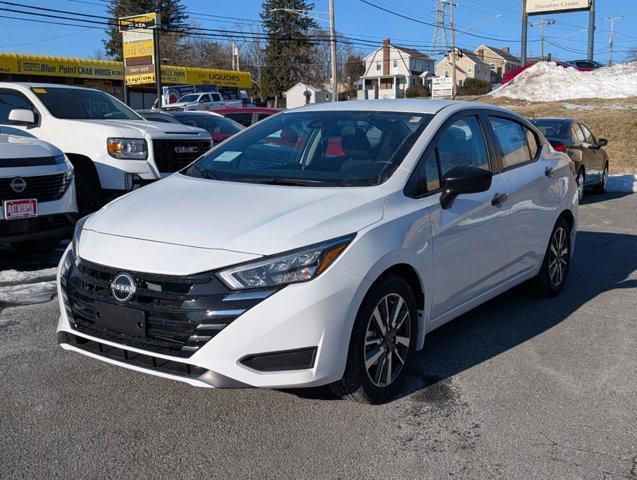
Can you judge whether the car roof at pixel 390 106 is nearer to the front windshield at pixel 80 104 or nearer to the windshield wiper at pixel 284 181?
the windshield wiper at pixel 284 181

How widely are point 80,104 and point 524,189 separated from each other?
672 centimetres

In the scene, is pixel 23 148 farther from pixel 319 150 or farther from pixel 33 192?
pixel 319 150

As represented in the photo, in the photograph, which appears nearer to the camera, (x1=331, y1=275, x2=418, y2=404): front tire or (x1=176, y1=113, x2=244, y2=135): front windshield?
(x1=331, y1=275, x2=418, y2=404): front tire

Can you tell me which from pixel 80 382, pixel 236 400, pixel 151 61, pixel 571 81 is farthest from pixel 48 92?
pixel 571 81

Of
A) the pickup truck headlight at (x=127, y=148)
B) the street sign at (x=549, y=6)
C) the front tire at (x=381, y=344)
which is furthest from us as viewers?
the street sign at (x=549, y=6)

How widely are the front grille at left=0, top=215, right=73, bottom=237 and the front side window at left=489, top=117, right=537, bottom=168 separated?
4.35 meters

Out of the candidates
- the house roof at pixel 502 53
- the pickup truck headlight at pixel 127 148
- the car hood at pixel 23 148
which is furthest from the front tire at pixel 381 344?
the house roof at pixel 502 53

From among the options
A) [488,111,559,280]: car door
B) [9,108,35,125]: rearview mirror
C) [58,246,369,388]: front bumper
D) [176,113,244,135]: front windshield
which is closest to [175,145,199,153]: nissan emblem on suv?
[9,108,35,125]: rearview mirror

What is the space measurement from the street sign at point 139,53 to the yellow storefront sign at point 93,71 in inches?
7.5

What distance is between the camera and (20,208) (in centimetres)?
665

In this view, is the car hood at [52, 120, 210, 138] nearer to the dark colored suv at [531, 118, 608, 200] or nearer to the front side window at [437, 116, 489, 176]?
the front side window at [437, 116, 489, 176]

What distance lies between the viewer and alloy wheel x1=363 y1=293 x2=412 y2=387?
3773mm

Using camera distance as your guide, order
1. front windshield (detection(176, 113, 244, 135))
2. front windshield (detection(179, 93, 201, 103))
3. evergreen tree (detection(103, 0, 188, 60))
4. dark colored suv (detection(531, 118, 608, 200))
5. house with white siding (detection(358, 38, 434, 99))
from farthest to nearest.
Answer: house with white siding (detection(358, 38, 434, 99))
evergreen tree (detection(103, 0, 188, 60))
front windshield (detection(179, 93, 201, 103))
front windshield (detection(176, 113, 244, 135))
dark colored suv (detection(531, 118, 608, 200))

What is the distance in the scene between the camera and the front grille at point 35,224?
21.5 ft
